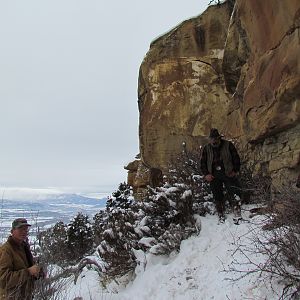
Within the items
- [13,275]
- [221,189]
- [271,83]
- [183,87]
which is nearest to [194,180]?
[221,189]

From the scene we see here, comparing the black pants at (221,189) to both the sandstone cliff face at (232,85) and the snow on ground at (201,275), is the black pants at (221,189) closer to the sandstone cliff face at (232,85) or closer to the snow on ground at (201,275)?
the snow on ground at (201,275)

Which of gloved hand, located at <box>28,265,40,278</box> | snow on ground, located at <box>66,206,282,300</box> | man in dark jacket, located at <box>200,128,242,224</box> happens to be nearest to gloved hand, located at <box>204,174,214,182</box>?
man in dark jacket, located at <box>200,128,242,224</box>

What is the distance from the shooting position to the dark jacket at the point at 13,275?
4.73 m

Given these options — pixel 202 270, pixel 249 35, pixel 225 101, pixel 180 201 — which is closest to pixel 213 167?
pixel 180 201

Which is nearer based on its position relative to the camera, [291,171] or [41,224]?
[41,224]

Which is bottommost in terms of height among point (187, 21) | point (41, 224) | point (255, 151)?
point (41, 224)

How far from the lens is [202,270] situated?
21.2ft

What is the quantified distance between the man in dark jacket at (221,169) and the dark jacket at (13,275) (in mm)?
3938

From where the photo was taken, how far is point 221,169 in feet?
26.6

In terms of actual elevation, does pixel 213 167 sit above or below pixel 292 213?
above

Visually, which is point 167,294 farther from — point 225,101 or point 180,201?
point 225,101

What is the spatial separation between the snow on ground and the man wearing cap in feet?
4.12

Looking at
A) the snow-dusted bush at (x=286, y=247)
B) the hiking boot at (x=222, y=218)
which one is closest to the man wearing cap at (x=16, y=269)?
the snow-dusted bush at (x=286, y=247)

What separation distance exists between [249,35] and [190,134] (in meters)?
6.03
